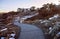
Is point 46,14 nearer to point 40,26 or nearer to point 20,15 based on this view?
point 40,26

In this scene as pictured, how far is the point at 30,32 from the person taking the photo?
1.42m

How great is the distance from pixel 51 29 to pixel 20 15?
1.17 ft

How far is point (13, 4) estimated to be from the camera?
145cm

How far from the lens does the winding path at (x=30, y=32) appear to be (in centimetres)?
141

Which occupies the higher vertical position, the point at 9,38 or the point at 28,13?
the point at 28,13

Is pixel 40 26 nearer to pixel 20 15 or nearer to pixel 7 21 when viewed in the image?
pixel 20 15

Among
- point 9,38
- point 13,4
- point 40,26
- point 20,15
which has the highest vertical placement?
point 13,4

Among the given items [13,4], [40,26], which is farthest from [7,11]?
[40,26]

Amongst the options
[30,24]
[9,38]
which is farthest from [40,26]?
[9,38]

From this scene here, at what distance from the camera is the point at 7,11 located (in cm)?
144

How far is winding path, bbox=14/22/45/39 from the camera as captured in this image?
4.61 feet

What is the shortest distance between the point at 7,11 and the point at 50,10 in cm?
45

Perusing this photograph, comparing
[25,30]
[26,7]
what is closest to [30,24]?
[25,30]

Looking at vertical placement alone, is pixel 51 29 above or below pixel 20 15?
below
